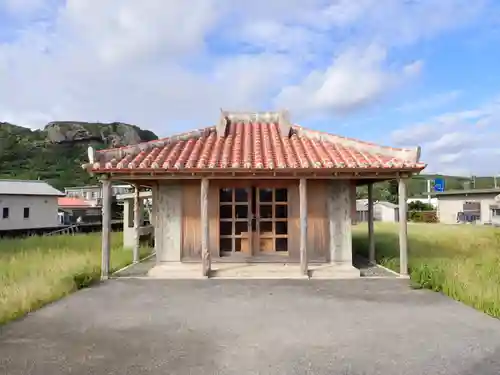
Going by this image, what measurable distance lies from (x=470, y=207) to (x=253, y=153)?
2715 centimetres

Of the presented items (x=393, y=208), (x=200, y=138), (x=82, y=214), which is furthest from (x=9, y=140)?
(x=200, y=138)

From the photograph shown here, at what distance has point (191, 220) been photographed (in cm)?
975

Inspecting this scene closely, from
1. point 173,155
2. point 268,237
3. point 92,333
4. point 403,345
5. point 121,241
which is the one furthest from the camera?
point 121,241

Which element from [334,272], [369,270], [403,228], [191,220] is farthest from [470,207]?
[191,220]

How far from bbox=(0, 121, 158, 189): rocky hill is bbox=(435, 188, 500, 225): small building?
41747 millimetres

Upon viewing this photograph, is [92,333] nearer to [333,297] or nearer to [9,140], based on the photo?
[333,297]

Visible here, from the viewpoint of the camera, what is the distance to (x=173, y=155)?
916cm

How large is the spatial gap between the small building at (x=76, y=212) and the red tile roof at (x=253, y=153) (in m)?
29.6

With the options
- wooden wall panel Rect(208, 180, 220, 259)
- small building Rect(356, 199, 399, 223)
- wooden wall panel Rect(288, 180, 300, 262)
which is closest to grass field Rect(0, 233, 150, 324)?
wooden wall panel Rect(208, 180, 220, 259)

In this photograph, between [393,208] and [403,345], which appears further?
[393,208]

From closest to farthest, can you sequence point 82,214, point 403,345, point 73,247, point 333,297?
point 403,345 → point 333,297 → point 73,247 → point 82,214

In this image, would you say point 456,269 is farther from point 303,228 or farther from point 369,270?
point 303,228

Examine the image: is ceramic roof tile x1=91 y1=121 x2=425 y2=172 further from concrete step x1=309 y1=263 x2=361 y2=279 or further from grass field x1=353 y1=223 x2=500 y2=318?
concrete step x1=309 y1=263 x2=361 y2=279

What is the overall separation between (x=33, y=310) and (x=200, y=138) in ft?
19.2
